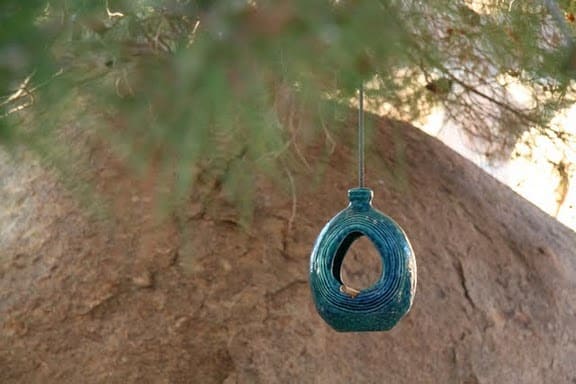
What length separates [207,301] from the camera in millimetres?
3283

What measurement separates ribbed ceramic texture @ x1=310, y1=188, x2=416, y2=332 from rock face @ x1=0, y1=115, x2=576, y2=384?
1.18 metres

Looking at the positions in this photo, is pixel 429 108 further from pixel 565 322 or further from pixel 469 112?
pixel 565 322

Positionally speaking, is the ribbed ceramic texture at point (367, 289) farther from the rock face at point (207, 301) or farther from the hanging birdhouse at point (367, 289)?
the rock face at point (207, 301)

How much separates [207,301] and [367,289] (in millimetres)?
1253

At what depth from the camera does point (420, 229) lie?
11.7ft

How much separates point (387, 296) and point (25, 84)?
1196mm

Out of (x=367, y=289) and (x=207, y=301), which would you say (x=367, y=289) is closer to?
(x=367, y=289)

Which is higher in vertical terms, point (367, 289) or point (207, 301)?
point (367, 289)

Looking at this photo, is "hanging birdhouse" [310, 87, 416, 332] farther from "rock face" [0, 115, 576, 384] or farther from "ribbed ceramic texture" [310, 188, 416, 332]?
"rock face" [0, 115, 576, 384]

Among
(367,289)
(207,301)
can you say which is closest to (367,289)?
(367,289)

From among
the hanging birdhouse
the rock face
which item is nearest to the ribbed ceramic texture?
the hanging birdhouse

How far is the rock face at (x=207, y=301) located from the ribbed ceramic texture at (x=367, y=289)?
1178 millimetres

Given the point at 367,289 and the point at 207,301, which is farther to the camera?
the point at 207,301

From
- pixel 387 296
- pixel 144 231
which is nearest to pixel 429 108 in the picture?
pixel 144 231
